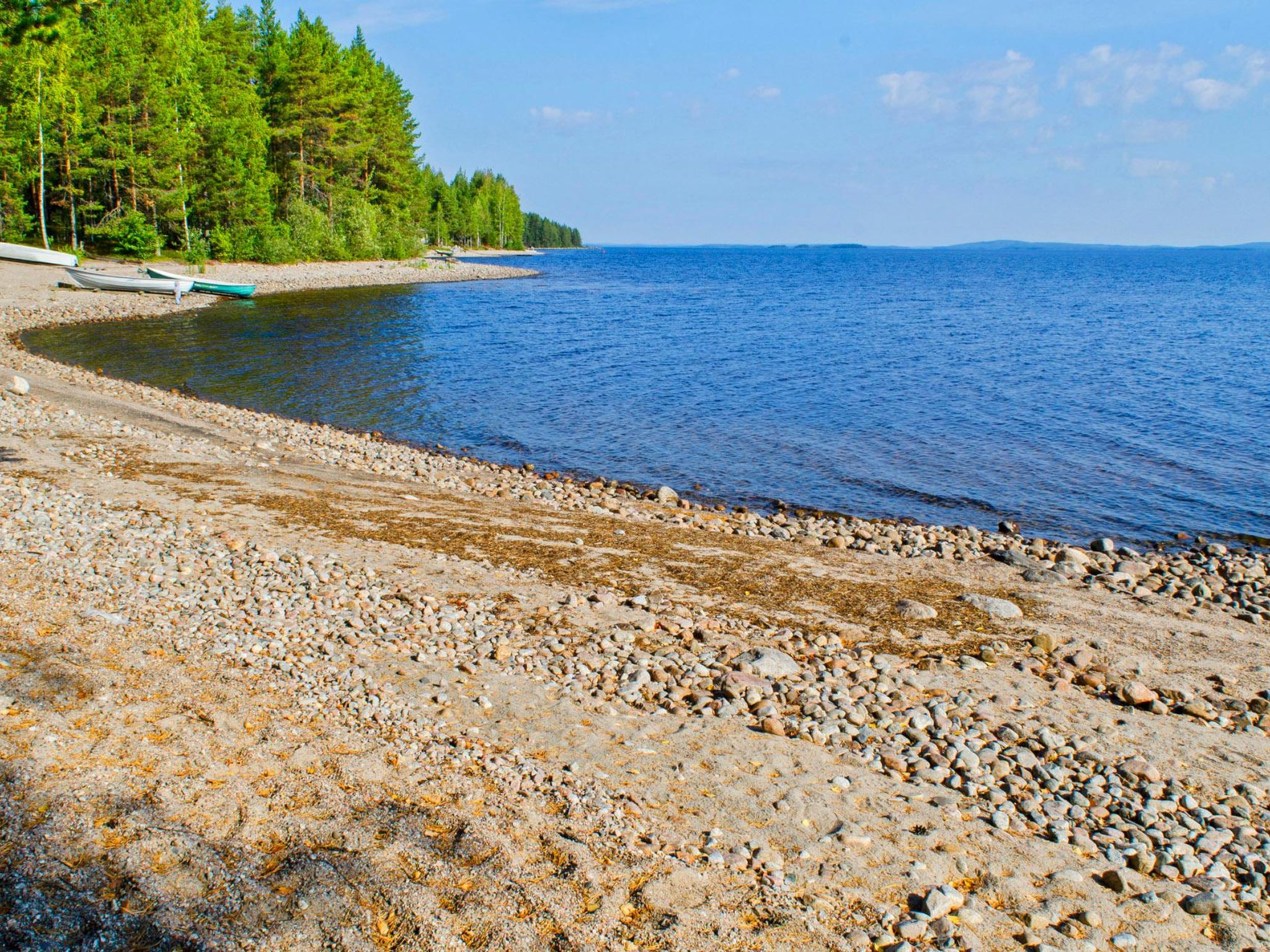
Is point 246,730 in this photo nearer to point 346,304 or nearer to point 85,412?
point 85,412

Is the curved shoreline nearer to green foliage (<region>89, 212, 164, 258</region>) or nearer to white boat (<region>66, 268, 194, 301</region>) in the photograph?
white boat (<region>66, 268, 194, 301</region>)

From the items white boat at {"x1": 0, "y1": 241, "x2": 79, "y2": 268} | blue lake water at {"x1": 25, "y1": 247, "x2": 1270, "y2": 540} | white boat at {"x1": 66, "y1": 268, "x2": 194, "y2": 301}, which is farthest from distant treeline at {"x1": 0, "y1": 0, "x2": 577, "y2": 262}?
blue lake water at {"x1": 25, "y1": 247, "x2": 1270, "y2": 540}

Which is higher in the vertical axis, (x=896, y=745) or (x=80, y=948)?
(x=80, y=948)

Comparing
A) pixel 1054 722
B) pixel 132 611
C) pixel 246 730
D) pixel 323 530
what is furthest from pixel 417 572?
pixel 1054 722

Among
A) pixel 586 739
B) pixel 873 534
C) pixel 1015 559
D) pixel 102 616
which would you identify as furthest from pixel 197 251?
pixel 586 739

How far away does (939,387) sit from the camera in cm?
3516

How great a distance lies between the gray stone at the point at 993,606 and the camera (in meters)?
11.7

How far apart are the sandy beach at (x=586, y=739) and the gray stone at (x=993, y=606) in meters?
0.04

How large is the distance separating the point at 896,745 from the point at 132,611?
814 centimetres

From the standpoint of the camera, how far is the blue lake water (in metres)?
21.1

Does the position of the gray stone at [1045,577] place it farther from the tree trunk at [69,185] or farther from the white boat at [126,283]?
the tree trunk at [69,185]

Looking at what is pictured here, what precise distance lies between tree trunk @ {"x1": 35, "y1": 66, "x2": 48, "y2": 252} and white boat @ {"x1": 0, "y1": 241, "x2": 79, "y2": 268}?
2.51m

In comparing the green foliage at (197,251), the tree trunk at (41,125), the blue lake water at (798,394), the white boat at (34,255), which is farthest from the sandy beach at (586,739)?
the green foliage at (197,251)

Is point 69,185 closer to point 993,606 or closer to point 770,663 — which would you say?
point 770,663
